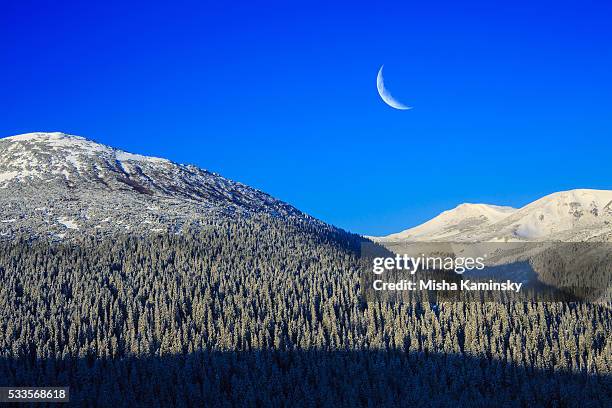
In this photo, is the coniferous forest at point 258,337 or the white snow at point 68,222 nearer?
the coniferous forest at point 258,337

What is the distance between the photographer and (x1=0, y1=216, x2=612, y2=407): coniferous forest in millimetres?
124438

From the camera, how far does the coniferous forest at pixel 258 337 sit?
124m

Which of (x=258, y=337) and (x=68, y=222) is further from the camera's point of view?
(x=68, y=222)

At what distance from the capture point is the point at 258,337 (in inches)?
5787

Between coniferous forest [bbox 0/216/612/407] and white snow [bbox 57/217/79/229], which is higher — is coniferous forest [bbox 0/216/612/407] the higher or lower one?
the lower one

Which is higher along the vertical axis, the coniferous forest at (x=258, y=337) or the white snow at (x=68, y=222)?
the white snow at (x=68, y=222)

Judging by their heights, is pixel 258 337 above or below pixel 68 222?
below

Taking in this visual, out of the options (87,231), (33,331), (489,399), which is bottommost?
(489,399)

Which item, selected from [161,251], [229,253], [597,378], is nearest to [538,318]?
[597,378]

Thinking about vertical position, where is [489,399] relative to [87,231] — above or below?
below

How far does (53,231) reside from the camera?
609ft

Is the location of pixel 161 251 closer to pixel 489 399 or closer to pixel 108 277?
pixel 108 277

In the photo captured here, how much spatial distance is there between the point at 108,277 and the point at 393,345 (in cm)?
7275

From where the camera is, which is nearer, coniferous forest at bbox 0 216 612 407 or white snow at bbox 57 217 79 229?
coniferous forest at bbox 0 216 612 407
